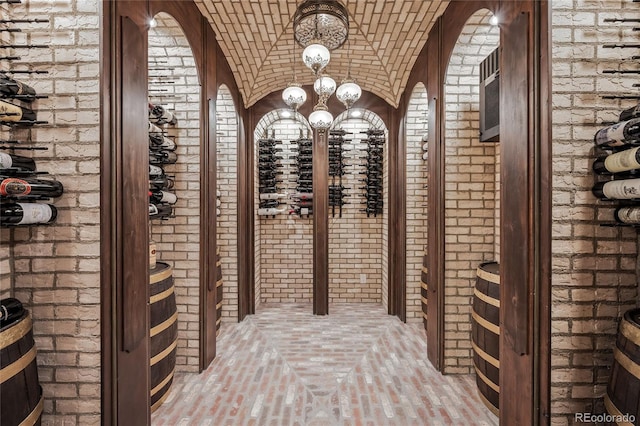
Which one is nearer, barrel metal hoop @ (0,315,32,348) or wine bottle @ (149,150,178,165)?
barrel metal hoop @ (0,315,32,348)

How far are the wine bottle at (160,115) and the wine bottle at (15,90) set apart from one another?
1188mm

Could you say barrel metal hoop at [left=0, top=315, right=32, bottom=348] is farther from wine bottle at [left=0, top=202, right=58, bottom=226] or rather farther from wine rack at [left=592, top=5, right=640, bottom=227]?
wine rack at [left=592, top=5, right=640, bottom=227]

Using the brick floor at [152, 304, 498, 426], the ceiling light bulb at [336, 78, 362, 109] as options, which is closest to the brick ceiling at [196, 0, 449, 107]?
the ceiling light bulb at [336, 78, 362, 109]

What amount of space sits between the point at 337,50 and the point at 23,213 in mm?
3654

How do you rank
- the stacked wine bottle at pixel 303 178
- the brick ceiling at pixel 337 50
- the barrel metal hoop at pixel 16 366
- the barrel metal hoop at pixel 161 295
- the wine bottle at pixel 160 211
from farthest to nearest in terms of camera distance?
the stacked wine bottle at pixel 303 178 → the brick ceiling at pixel 337 50 → the wine bottle at pixel 160 211 → the barrel metal hoop at pixel 161 295 → the barrel metal hoop at pixel 16 366

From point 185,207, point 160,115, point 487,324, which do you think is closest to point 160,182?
point 185,207

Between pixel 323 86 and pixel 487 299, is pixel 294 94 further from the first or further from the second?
pixel 487 299

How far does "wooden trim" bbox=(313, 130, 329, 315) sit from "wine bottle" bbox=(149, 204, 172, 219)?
2.73 metres

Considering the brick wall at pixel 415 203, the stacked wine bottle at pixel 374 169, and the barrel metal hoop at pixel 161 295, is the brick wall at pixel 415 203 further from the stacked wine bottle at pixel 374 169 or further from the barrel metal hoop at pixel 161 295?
the barrel metal hoop at pixel 161 295

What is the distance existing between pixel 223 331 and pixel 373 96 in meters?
4.28

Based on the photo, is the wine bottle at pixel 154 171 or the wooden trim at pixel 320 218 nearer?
the wine bottle at pixel 154 171

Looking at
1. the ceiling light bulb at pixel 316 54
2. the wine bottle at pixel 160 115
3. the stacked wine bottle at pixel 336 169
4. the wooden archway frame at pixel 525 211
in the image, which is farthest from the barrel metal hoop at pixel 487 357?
the stacked wine bottle at pixel 336 169

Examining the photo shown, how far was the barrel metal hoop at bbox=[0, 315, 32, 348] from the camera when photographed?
1.51m

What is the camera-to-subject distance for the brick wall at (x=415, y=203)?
4867 mm
